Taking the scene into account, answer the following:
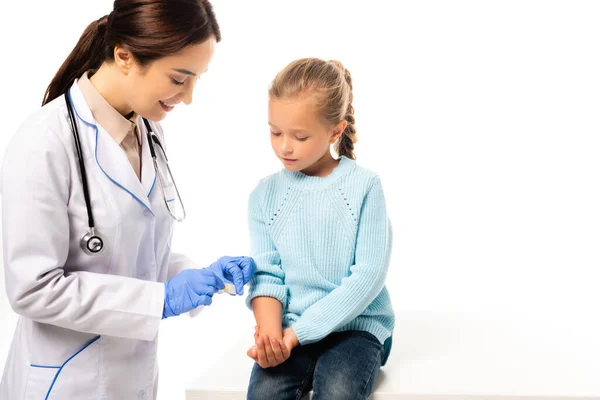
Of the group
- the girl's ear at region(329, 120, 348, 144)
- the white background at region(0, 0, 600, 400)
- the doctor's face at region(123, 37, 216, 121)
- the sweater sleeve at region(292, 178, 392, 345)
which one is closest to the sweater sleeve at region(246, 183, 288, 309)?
the sweater sleeve at region(292, 178, 392, 345)

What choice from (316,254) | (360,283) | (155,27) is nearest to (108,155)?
(155,27)

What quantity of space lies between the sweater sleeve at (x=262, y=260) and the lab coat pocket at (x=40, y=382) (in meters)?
0.49

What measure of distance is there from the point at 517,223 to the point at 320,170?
1.53 m

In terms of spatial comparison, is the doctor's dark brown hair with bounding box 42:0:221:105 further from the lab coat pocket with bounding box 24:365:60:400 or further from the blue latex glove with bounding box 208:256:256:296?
the lab coat pocket with bounding box 24:365:60:400

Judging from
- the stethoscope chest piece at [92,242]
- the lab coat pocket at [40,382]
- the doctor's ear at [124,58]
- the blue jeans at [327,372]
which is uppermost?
the doctor's ear at [124,58]

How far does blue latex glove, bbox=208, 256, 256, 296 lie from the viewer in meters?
1.84

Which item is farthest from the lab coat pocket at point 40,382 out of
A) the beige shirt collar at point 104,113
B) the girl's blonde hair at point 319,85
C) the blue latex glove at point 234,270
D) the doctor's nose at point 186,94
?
the girl's blonde hair at point 319,85

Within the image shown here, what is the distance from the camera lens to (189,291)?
1783 mm

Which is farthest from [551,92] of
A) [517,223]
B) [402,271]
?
[402,271]

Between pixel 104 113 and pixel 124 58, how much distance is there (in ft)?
0.50

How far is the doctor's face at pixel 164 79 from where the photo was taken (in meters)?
1.76

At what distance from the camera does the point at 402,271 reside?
3.21 meters

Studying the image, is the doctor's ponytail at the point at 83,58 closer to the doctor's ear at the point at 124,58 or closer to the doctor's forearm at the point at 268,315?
the doctor's ear at the point at 124,58

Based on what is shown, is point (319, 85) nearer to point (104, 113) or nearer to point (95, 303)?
point (104, 113)
